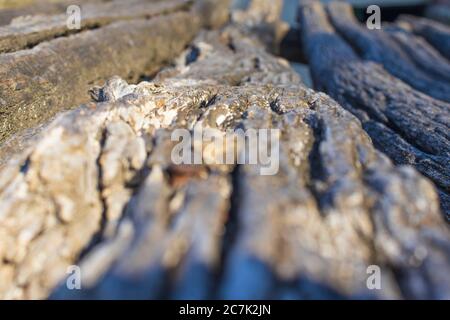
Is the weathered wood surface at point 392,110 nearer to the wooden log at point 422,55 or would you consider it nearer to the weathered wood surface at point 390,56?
the weathered wood surface at point 390,56

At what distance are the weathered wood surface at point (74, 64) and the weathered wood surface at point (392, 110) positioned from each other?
8.80ft

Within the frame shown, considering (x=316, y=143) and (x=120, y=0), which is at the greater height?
(x=120, y=0)

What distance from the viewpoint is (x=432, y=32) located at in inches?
302

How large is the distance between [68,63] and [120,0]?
374 cm

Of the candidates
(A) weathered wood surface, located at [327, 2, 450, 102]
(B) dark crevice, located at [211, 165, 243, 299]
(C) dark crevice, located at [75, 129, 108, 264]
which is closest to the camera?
(B) dark crevice, located at [211, 165, 243, 299]

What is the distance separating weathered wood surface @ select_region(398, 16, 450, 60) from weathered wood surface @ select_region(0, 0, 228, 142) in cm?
482

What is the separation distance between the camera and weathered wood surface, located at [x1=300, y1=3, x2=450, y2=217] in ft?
11.7

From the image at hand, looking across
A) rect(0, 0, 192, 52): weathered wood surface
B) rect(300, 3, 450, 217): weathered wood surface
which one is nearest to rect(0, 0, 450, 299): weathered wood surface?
rect(300, 3, 450, 217): weathered wood surface

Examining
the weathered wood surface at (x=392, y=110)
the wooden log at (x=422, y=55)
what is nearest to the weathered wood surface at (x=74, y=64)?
the weathered wood surface at (x=392, y=110)

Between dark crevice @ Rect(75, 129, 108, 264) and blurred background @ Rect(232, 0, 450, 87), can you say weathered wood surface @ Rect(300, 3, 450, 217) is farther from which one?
blurred background @ Rect(232, 0, 450, 87)

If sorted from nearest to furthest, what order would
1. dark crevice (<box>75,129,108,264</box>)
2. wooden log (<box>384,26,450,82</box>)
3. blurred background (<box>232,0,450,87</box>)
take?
dark crevice (<box>75,129,108,264</box>), wooden log (<box>384,26,450,82</box>), blurred background (<box>232,0,450,87</box>)

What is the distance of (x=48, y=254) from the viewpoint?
6.76ft

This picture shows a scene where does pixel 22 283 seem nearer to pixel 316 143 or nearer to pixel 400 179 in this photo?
pixel 316 143
